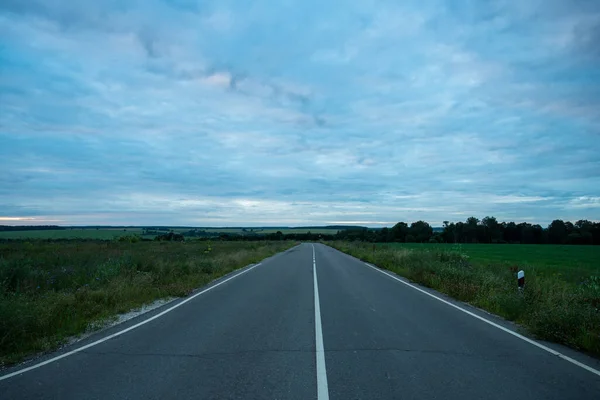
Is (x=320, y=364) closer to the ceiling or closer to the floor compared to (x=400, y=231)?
closer to the floor

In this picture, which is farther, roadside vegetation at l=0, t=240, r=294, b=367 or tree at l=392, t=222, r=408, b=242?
tree at l=392, t=222, r=408, b=242

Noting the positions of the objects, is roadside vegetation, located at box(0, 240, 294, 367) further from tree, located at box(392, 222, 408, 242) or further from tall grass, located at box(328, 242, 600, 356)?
tree, located at box(392, 222, 408, 242)

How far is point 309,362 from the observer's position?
6660mm

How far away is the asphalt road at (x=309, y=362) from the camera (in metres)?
5.39

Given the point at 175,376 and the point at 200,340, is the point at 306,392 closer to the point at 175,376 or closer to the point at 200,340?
the point at 175,376

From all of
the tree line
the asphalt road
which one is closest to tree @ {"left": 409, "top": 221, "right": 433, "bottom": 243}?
the tree line

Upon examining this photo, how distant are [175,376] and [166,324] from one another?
155 inches

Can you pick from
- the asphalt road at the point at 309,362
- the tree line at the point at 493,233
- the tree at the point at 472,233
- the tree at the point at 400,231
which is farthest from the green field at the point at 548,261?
the tree at the point at 400,231

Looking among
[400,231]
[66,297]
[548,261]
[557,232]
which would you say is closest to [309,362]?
[66,297]

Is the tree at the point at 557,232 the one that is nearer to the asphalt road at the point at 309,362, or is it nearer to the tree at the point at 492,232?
the tree at the point at 492,232

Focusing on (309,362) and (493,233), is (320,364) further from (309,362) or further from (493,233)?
(493,233)

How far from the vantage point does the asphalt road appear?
5.39 m

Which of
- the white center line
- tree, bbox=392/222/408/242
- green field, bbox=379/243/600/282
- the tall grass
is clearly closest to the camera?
the white center line

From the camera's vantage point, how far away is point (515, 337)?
847cm
